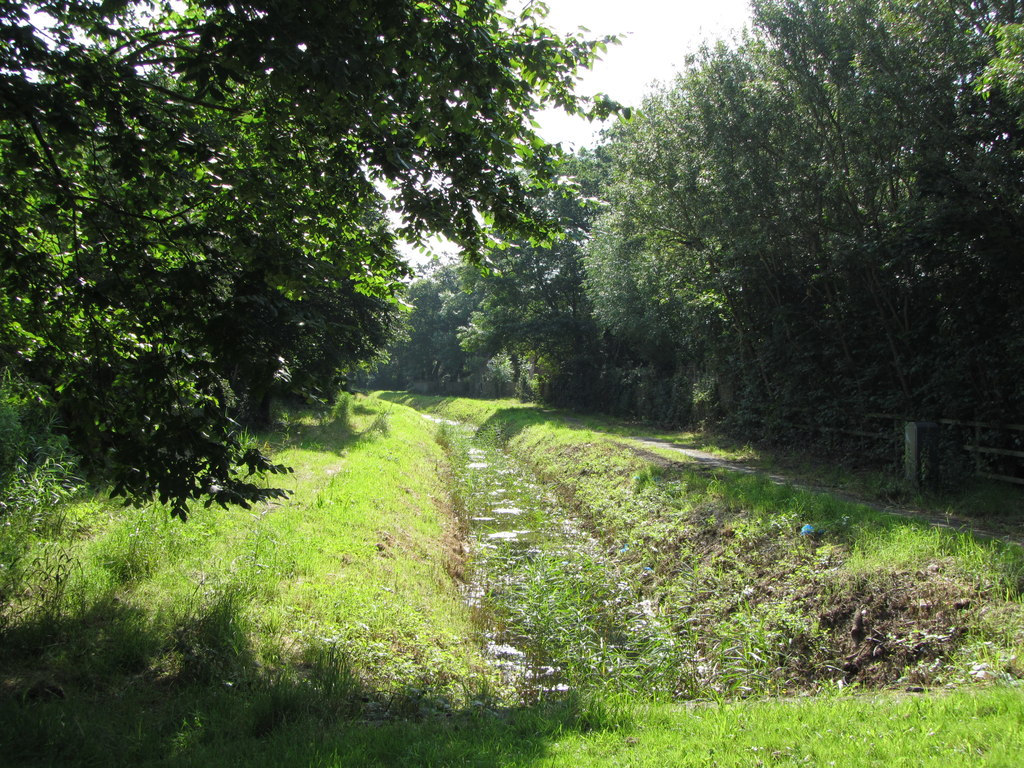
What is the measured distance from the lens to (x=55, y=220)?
5113mm

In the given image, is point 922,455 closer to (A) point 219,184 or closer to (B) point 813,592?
(B) point 813,592

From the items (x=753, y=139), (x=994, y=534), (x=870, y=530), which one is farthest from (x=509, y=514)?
(x=753, y=139)

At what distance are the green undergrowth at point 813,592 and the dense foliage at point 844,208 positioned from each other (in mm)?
4652

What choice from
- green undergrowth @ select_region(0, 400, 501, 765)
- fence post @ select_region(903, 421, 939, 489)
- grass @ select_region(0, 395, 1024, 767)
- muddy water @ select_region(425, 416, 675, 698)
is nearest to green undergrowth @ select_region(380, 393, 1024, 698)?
grass @ select_region(0, 395, 1024, 767)

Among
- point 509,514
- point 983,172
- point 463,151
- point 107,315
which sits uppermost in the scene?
point 983,172

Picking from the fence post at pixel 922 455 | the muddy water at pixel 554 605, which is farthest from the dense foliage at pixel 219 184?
the fence post at pixel 922 455

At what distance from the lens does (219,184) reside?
218 inches

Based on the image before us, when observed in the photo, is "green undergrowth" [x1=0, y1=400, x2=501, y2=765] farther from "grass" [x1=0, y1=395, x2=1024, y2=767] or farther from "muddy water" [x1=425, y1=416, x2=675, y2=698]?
"muddy water" [x1=425, y1=416, x2=675, y2=698]

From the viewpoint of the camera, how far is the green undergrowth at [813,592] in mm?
5895

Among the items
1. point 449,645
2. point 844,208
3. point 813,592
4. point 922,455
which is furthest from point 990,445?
point 449,645

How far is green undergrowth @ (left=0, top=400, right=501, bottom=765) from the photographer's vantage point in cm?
460

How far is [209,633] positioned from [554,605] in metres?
4.17

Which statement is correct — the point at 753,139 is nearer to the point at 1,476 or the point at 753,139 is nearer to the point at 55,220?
the point at 55,220

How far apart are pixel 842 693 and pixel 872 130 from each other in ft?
36.7
